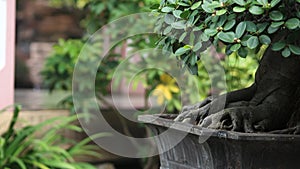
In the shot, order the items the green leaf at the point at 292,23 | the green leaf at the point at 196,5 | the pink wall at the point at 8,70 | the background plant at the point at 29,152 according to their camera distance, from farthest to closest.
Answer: the pink wall at the point at 8,70
the background plant at the point at 29,152
the green leaf at the point at 196,5
the green leaf at the point at 292,23

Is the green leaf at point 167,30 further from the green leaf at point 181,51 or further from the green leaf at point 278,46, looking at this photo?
the green leaf at point 278,46

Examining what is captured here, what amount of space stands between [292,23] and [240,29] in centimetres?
12

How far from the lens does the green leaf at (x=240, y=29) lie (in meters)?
1.25

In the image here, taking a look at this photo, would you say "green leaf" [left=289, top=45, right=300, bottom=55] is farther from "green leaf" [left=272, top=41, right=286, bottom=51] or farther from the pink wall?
the pink wall

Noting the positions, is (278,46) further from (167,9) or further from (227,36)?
(167,9)

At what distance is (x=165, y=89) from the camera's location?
356 cm

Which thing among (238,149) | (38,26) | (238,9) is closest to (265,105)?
(238,149)

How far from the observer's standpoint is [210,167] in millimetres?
1347

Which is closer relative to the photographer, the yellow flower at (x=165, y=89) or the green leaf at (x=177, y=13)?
the green leaf at (x=177, y=13)

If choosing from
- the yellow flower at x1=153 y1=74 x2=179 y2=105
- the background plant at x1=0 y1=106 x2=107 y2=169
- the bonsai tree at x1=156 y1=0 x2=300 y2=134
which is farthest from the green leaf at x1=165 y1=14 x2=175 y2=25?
the yellow flower at x1=153 y1=74 x2=179 y2=105

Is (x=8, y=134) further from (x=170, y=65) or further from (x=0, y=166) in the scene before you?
(x=170, y=65)

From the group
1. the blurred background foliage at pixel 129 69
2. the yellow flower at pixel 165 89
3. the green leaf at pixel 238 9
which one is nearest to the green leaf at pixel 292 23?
the green leaf at pixel 238 9

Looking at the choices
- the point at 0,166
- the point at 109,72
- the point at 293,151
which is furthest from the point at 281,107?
the point at 109,72

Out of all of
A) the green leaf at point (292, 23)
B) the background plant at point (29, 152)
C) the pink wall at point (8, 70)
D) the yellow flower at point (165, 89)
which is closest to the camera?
the green leaf at point (292, 23)
